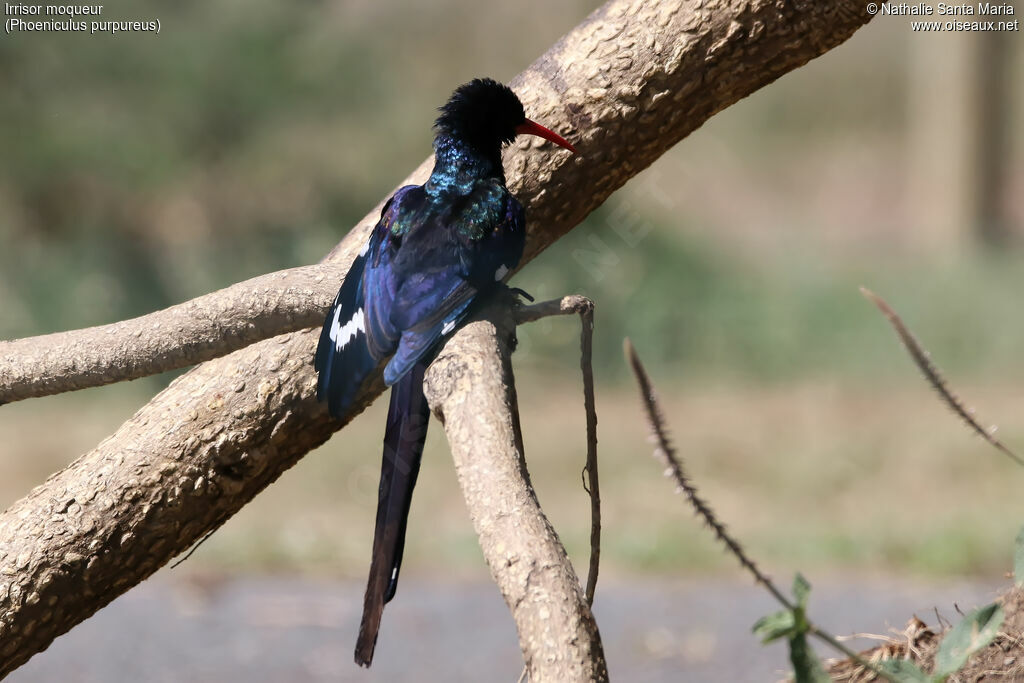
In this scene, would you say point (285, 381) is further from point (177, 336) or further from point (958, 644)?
point (958, 644)

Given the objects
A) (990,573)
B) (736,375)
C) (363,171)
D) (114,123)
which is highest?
(114,123)

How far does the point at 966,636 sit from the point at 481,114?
921mm

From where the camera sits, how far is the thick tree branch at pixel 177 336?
1.51m

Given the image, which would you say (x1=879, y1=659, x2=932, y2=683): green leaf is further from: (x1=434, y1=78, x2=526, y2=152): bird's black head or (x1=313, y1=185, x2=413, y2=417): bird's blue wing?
(x1=434, y1=78, x2=526, y2=152): bird's black head

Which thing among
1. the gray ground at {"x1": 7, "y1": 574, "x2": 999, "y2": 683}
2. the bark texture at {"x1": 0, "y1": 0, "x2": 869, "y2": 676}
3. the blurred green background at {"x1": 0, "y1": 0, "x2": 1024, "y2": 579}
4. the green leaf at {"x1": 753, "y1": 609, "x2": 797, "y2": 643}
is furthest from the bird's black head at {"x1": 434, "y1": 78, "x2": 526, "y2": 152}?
the blurred green background at {"x1": 0, "y1": 0, "x2": 1024, "y2": 579}

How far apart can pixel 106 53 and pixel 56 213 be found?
92 cm

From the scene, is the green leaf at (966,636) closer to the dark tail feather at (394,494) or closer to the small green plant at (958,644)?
the small green plant at (958,644)

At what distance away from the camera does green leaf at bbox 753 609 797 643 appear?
1.00 m

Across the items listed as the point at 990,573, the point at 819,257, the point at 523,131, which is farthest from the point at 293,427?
the point at 819,257

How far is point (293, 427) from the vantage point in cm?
168

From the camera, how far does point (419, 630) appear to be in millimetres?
3068

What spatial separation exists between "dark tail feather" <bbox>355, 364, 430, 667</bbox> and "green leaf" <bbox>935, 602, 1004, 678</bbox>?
585 mm

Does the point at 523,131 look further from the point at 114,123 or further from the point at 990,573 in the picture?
the point at 114,123

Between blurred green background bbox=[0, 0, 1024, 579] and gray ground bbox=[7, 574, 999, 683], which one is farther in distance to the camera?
A: blurred green background bbox=[0, 0, 1024, 579]
